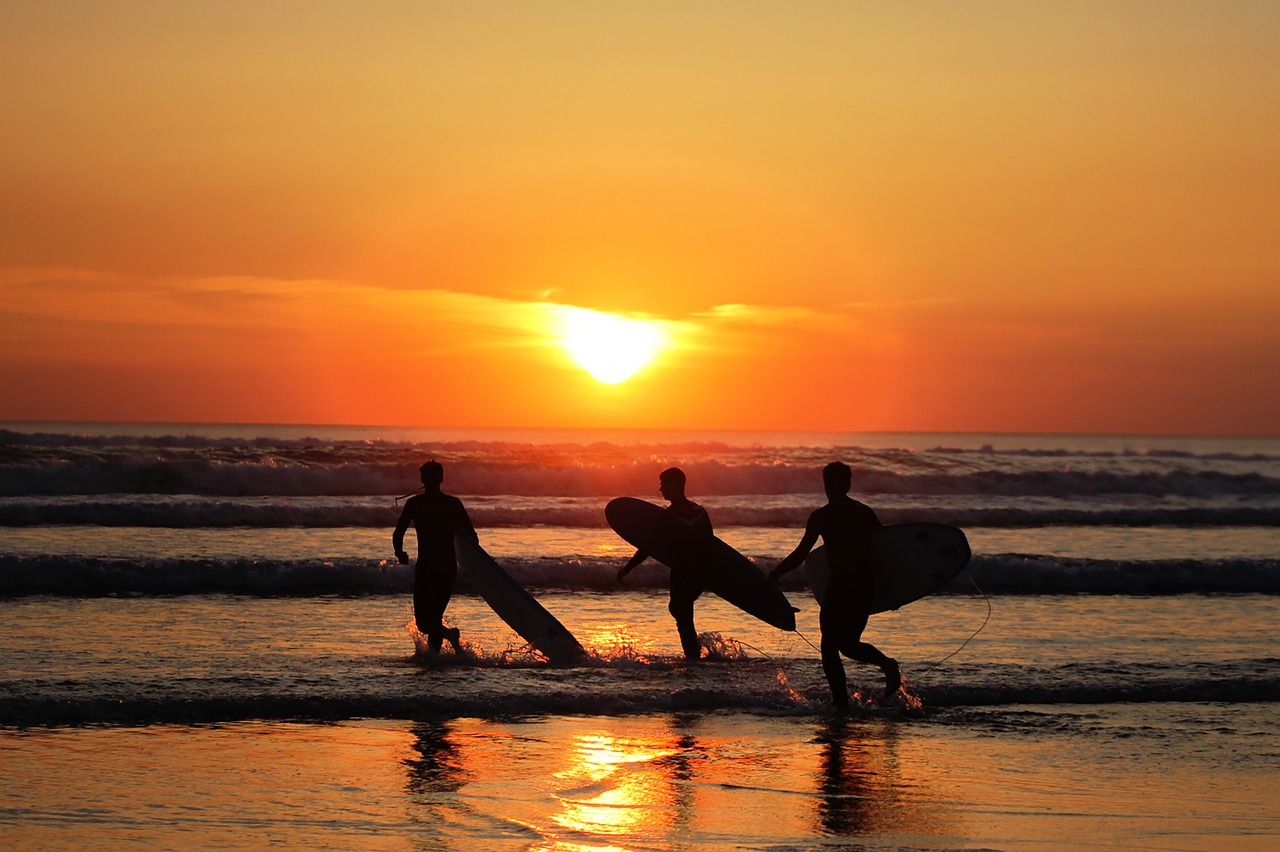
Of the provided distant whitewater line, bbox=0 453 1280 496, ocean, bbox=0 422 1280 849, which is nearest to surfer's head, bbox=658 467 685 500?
ocean, bbox=0 422 1280 849

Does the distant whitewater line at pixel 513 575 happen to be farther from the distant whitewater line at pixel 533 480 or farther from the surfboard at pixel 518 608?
the distant whitewater line at pixel 533 480

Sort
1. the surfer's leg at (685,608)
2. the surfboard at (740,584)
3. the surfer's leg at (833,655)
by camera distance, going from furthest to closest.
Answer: the surfboard at (740,584), the surfer's leg at (685,608), the surfer's leg at (833,655)

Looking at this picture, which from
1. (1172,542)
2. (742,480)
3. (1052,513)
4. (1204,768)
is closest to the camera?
(1204,768)

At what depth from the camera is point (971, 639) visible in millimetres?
12508

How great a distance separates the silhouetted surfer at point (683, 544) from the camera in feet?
37.1

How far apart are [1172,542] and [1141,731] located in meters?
16.3

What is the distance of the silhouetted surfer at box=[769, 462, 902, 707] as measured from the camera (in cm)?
924

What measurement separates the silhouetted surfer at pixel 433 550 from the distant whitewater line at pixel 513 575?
435 centimetres

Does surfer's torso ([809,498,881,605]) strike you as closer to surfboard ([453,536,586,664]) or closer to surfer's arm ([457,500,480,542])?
surfboard ([453,536,586,664])

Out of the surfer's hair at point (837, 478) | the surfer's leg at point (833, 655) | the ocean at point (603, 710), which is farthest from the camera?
the surfer's leg at point (833, 655)

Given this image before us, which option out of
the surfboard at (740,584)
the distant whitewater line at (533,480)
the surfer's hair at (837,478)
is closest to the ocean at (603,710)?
the surfboard at (740,584)

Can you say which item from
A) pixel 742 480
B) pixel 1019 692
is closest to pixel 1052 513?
pixel 742 480

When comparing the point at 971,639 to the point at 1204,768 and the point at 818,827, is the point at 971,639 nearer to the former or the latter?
the point at 1204,768

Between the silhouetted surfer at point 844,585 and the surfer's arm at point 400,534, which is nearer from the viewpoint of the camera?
the silhouetted surfer at point 844,585
